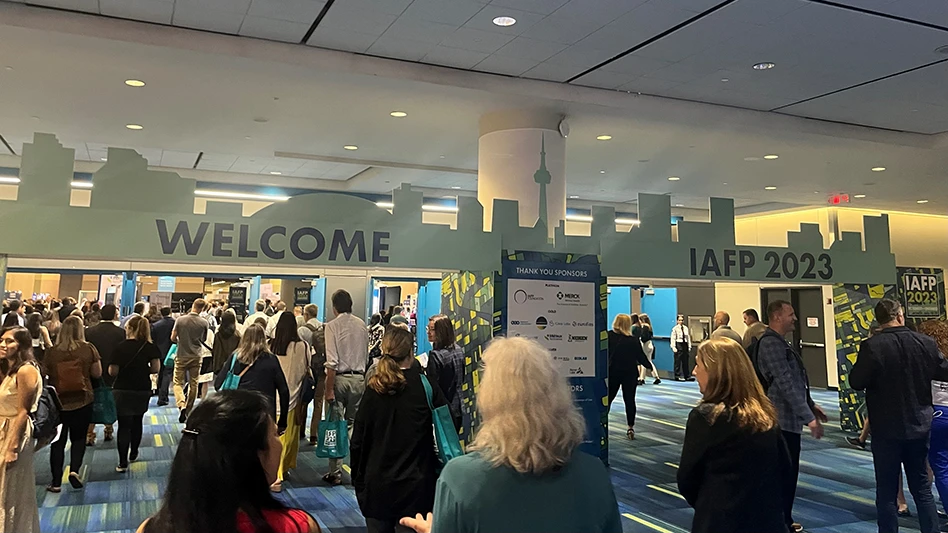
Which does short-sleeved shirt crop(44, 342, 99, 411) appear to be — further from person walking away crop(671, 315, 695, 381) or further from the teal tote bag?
person walking away crop(671, 315, 695, 381)

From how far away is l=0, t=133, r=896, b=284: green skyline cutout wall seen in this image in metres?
3.11

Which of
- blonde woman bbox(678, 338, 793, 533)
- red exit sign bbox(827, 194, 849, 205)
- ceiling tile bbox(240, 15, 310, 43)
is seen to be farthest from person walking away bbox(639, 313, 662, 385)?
blonde woman bbox(678, 338, 793, 533)

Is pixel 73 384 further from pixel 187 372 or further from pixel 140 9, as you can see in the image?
pixel 187 372

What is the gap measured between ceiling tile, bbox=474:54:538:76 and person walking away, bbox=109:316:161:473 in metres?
3.90

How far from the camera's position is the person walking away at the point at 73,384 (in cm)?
506

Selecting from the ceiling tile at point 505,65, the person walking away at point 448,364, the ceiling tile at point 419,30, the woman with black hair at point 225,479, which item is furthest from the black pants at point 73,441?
the woman with black hair at point 225,479

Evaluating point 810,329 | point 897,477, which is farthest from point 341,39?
point 810,329

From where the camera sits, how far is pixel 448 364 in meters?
4.99

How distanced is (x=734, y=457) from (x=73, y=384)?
5015 millimetres

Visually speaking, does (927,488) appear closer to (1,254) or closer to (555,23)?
(555,23)

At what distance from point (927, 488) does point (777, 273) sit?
1736mm

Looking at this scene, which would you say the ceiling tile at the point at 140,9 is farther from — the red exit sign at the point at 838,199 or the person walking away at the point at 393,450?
the red exit sign at the point at 838,199

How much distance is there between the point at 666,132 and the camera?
7078mm

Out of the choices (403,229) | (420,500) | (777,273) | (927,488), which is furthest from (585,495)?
(777,273)
